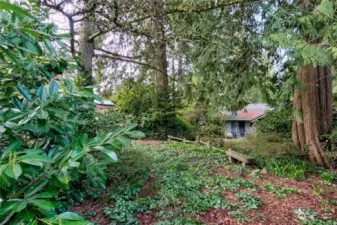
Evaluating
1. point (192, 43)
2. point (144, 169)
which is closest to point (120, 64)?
point (192, 43)

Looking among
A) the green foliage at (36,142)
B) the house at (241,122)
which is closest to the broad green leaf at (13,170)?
the green foliage at (36,142)

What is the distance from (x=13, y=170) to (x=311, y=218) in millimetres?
3661

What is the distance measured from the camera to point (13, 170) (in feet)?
2.47

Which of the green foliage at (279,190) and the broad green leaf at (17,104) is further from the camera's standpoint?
the green foliage at (279,190)

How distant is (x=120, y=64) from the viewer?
22.3ft

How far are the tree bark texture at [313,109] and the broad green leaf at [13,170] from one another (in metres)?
6.16

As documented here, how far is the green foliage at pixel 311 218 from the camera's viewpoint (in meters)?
3.04

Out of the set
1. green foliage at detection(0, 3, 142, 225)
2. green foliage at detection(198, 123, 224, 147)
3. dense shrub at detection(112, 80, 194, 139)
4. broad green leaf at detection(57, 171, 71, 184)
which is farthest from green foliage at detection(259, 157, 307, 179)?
dense shrub at detection(112, 80, 194, 139)

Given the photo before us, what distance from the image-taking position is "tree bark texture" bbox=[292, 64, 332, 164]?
19.1 ft

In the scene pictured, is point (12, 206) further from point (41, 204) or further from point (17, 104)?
point (17, 104)

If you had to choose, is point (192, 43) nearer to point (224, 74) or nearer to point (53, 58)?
point (224, 74)

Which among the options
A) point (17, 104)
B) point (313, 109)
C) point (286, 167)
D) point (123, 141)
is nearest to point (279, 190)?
point (286, 167)

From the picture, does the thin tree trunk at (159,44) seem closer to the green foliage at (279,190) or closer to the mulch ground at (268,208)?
the mulch ground at (268,208)

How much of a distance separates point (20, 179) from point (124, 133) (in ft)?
1.51
